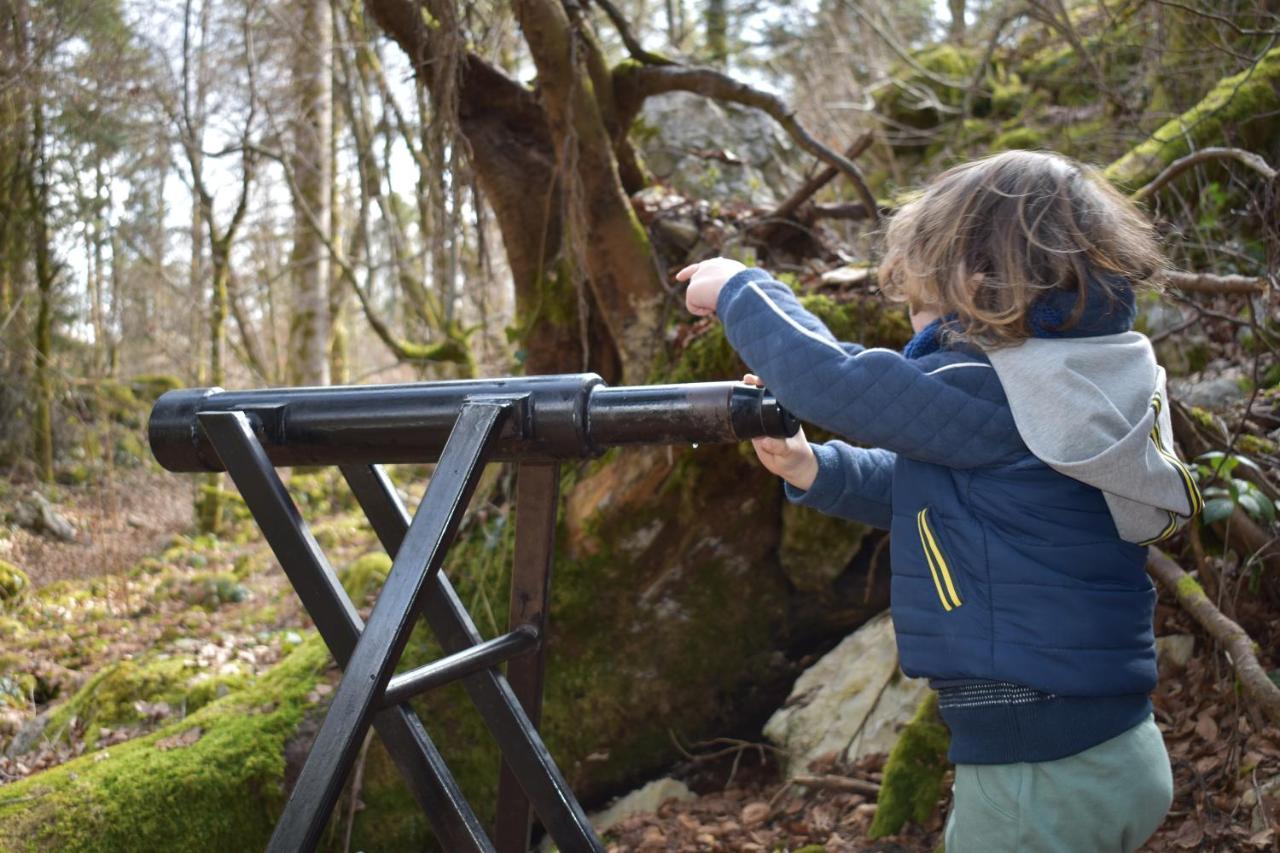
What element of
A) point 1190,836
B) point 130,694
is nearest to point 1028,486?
point 1190,836

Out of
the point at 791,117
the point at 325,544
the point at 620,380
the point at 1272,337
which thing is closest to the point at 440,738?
the point at 620,380

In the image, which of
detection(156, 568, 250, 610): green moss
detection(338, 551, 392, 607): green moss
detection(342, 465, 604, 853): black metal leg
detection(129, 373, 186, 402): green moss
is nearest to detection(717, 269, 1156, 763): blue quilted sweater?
detection(342, 465, 604, 853): black metal leg

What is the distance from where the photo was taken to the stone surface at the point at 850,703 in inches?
159

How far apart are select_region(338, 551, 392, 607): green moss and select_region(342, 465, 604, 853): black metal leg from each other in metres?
3.22

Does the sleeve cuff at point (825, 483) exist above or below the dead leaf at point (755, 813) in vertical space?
above

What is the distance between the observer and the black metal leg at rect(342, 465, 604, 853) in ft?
6.51

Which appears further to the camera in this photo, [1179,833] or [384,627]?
[1179,833]

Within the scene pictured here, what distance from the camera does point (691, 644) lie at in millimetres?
4457

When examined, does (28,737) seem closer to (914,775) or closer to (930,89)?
(914,775)

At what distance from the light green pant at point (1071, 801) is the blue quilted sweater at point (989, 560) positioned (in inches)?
1.4

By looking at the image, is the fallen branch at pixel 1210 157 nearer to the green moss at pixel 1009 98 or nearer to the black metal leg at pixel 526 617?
the black metal leg at pixel 526 617

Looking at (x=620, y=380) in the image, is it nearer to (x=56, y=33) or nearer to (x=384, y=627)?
(x=384, y=627)

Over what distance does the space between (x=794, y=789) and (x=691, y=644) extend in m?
0.76

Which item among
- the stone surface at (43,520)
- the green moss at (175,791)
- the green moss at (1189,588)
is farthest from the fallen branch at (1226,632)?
the stone surface at (43,520)
